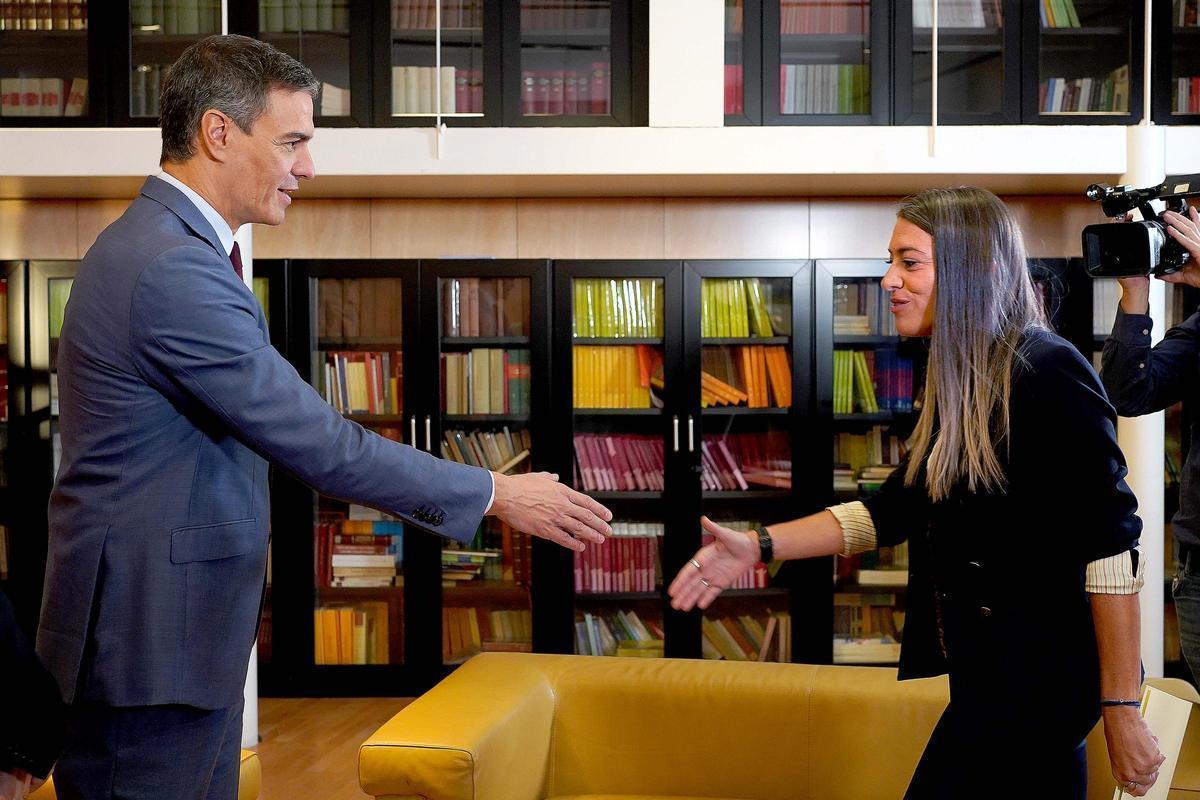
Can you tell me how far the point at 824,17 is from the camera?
425 centimetres

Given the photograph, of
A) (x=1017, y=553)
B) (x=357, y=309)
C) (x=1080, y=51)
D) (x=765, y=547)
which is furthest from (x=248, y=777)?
(x=1080, y=51)

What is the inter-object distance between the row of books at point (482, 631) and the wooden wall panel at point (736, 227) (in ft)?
5.91

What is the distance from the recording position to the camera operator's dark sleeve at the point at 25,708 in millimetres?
1093

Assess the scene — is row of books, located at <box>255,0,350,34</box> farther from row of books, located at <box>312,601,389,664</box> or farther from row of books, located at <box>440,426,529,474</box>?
row of books, located at <box>312,601,389,664</box>

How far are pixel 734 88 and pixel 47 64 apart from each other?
275 cm

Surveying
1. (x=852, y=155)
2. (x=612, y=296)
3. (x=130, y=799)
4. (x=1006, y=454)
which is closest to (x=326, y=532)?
(x=612, y=296)

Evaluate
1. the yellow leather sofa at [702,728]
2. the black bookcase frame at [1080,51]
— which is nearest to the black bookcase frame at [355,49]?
the yellow leather sofa at [702,728]

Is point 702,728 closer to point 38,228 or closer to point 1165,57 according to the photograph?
point 1165,57

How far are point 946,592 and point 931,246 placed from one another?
0.51 metres

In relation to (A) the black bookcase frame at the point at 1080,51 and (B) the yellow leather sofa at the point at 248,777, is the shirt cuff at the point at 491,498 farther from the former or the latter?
(A) the black bookcase frame at the point at 1080,51

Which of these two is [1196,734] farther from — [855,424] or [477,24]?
[477,24]

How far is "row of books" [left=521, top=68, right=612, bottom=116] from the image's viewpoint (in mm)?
4211

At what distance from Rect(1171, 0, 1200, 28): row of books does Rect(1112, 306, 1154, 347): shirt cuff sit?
2474 millimetres

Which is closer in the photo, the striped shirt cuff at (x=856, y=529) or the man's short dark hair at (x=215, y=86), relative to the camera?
the man's short dark hair at (x=215, y=86)
